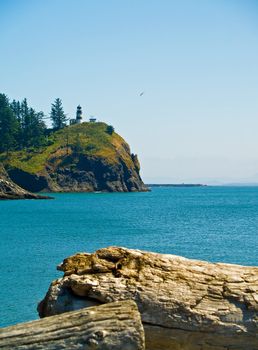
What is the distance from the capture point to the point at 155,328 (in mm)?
8703

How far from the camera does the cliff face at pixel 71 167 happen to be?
6860 inches

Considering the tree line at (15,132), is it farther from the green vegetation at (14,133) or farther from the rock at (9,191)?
the rock at (9,191)

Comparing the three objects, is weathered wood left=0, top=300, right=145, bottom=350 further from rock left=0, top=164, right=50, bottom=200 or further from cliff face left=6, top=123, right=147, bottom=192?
cliff face left=6, top=123, right=147, bottom=192

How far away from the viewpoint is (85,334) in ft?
23.1

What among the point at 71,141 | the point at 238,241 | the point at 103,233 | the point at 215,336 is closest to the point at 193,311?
the point at 215,336

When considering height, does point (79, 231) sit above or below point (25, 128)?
below

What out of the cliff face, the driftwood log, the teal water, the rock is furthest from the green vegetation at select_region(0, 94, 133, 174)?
the driftwood log

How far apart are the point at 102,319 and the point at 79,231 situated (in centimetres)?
6319

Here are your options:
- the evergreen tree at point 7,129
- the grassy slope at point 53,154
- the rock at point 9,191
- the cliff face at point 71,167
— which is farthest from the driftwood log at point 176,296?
the evergreen tree at point 7,129

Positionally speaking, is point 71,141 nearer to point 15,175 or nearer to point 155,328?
point 15,175

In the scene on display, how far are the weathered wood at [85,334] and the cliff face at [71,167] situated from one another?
6587 inches

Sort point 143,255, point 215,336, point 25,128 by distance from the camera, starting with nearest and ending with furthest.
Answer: point 215,336
point 143,255
point 25,128

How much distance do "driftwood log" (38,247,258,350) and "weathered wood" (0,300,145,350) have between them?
5.40ft

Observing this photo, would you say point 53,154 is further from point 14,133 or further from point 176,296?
point 176,296
